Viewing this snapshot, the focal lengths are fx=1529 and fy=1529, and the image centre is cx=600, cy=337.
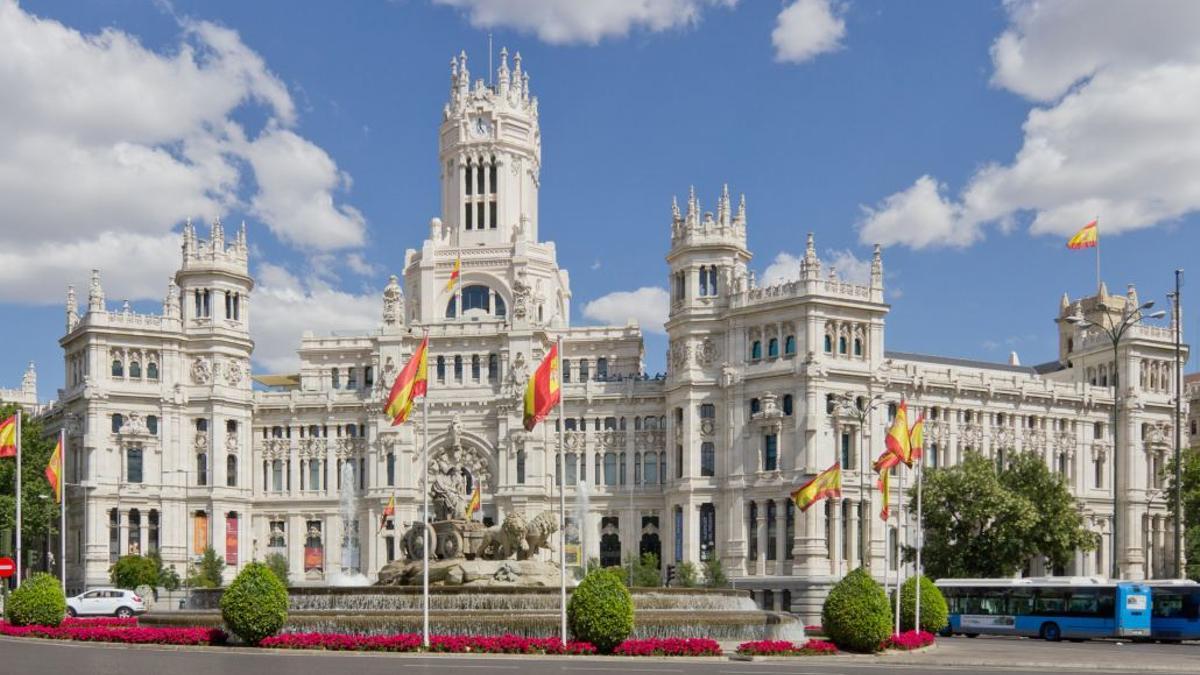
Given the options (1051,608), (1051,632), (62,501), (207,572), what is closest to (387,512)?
(207,572)

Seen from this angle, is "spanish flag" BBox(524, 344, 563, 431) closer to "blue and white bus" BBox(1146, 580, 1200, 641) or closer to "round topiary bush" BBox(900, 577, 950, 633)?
"round topiary bush" BBox(900, 577, 950, 633)

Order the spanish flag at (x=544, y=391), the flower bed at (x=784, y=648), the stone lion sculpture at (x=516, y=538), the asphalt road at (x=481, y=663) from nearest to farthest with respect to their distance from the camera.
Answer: the asphalt road at (x=481, y=663)
the flower bed at (x=784, y=648)
the spanish flag at (x=544, y=391)
the stone lion sculpture at (x=516, y=538)

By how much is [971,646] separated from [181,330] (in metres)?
82.5

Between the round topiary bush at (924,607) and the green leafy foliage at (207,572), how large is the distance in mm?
67569

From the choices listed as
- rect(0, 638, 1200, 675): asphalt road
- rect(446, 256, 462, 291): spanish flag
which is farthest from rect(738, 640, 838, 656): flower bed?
rect(446, 256, 462, 291): spanish flag

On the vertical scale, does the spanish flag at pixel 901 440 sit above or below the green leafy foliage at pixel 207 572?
above

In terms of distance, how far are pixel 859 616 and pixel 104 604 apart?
48.1 meters

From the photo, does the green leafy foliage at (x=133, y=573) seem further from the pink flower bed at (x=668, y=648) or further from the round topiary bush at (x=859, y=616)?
the round topiary bush at (x=859, y=616)

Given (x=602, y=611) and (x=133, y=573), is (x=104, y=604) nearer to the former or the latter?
(x=133, y=573)

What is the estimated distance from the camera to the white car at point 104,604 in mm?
82188

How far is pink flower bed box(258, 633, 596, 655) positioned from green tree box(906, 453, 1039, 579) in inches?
2134

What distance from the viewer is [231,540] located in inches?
4961

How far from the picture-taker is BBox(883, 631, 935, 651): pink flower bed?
53688 mm

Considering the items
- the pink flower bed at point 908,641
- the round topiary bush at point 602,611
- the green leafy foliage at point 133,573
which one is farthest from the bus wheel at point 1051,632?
the green leafy foliage at point 133,573
